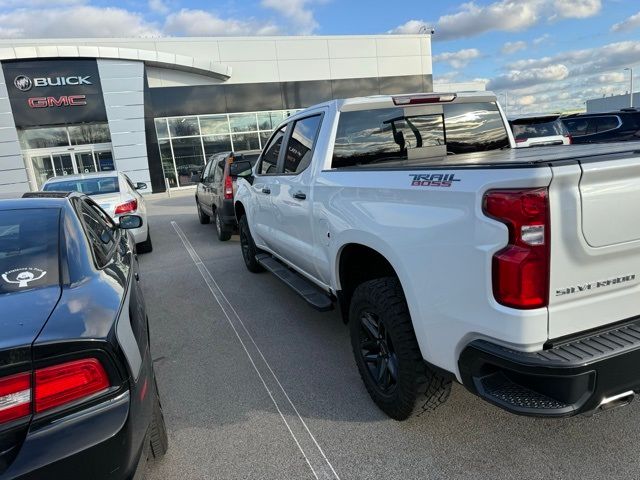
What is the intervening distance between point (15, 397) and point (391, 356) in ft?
6.46

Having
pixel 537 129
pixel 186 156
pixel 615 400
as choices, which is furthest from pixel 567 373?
pixel 186 156

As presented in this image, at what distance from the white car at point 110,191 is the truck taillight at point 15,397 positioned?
21.3 feet

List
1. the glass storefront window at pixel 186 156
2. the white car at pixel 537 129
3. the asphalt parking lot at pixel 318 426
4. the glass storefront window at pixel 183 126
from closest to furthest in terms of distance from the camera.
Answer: the asphalt parking lot at pixel 318 426, the white car at pixel 537 129, the glass storefront window at pixel 183 126, the glass storefront window at pixel 186 156

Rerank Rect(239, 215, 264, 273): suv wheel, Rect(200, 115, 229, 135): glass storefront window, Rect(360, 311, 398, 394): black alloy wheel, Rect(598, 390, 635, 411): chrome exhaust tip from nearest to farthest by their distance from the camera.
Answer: Rect(598, 390, 635, 411): chrome exhaust tip < Rect(360, 311, 398, 394): black alloy wheel < Rect(239, 215, 264, 273): suv wheel < Rect(200, 115, 229, 135): glass storefront window

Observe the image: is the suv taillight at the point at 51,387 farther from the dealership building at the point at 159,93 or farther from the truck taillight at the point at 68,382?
the dealership building at the point at 159,93

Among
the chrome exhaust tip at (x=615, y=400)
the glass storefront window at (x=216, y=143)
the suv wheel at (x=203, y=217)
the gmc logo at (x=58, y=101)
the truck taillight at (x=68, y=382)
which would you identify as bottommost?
the suv wheel at (x=203, y=217)

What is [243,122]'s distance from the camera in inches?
1000

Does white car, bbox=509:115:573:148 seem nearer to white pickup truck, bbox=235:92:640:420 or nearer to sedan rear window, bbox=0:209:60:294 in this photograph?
white pickup truck, bbox=235:92:640:420

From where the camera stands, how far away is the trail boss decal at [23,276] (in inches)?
90.7

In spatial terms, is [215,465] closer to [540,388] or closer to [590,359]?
[540,388]

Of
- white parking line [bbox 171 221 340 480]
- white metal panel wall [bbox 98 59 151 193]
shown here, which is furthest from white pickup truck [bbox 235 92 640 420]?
white metal panel wall [bbox 98 59 151 193]

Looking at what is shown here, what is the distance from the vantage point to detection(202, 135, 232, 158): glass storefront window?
81.4 ft

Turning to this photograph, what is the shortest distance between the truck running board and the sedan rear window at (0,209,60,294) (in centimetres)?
193

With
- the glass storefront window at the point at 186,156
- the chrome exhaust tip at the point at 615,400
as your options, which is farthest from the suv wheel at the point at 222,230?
the glass storefront window at the point at 186,156
